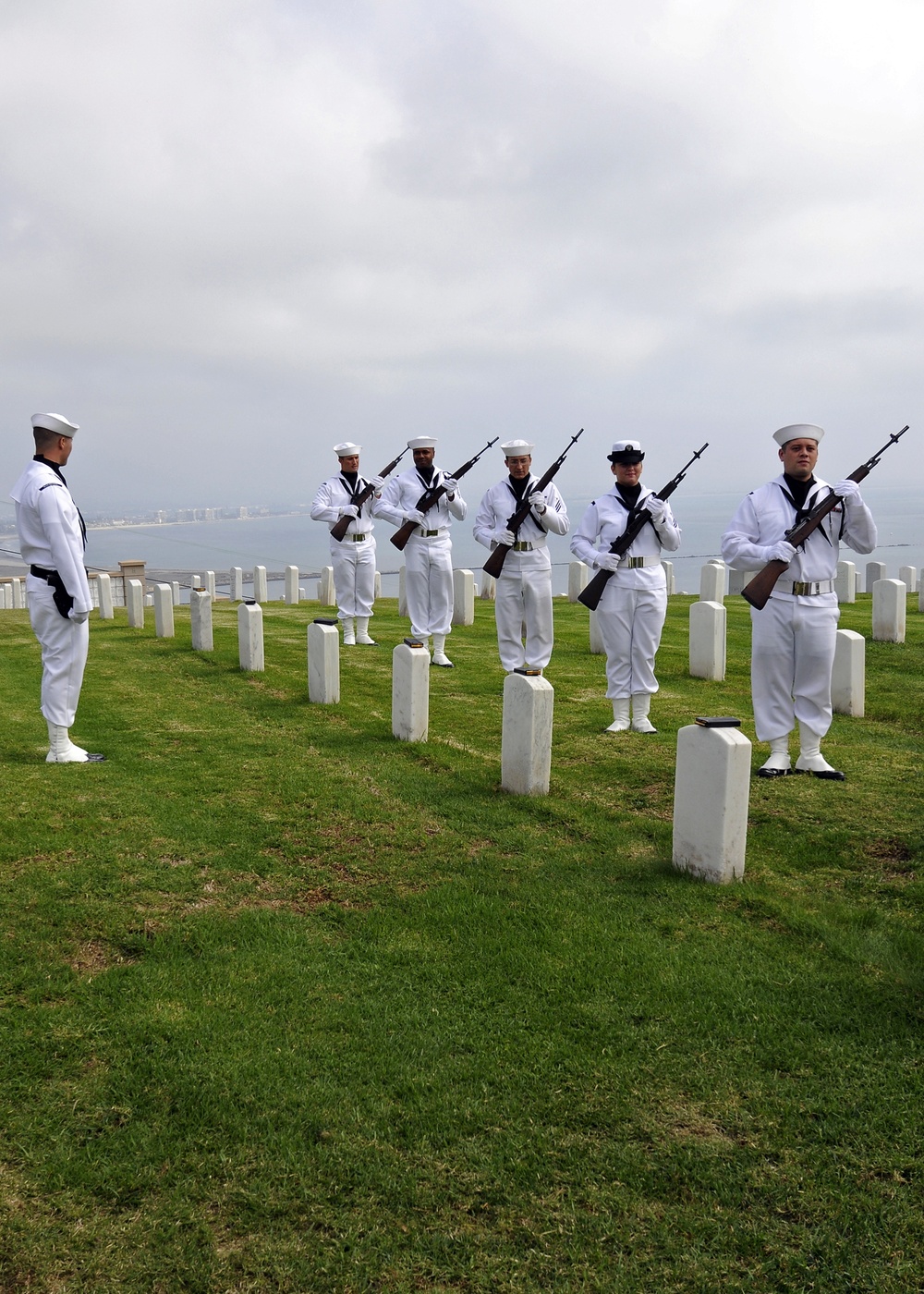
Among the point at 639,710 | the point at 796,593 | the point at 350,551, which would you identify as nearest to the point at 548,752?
the point at 796,593

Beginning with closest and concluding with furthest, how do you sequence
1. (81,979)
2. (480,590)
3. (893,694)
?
(81,979) < (893,694) < (480,590)

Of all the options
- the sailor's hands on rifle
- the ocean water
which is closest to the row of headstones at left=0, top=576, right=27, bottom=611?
the ocean water

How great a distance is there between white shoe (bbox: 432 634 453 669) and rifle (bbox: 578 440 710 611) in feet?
11.0

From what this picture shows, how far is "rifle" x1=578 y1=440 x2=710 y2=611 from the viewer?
899 cm

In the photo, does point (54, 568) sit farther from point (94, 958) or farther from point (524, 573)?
point (524, 573)

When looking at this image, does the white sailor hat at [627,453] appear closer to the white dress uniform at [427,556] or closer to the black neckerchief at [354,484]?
the white dress uniform at [427,556]

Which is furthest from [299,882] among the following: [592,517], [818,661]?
[592,517]

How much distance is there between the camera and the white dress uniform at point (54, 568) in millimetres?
7496

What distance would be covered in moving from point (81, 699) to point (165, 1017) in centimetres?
721

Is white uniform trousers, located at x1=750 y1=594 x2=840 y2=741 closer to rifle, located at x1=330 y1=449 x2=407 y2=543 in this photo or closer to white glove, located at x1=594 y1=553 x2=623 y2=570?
white glove, located at x1=594 y1=553 x2=623 y2=570

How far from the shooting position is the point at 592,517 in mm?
9344

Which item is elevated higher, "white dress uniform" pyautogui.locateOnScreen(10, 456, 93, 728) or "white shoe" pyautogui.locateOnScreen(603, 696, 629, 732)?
"white dress uniform" pyautogui.locateOnScreen(10, 456, 93, 728)

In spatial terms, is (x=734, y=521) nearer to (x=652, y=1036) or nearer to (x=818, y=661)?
(x=818, y=661)

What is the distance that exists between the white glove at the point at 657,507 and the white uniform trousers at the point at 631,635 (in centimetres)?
68
